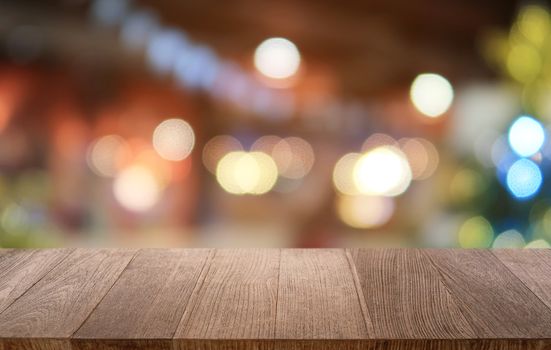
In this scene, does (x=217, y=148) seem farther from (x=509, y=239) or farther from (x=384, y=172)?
(x=509, y=239)

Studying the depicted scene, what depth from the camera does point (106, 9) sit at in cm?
438

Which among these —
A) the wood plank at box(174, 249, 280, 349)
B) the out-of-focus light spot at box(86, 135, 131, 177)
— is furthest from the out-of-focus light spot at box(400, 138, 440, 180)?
the wood plank at box(174, 249, 280, 349)

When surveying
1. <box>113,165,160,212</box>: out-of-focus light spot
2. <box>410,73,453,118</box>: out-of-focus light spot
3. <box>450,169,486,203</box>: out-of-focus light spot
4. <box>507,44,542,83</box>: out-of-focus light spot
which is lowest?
<box>113,165,160,212</box>: out-of-focus light spot

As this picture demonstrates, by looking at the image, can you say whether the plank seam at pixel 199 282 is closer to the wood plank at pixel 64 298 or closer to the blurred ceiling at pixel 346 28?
the wood plank at pixel 64 298

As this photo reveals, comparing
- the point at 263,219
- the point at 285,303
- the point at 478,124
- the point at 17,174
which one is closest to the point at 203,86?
the point at 263,219

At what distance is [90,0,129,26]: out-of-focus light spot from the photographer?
14.4 ft

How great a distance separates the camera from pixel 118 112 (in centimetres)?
455

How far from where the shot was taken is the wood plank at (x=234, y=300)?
2.56 feet

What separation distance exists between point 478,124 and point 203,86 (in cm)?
163

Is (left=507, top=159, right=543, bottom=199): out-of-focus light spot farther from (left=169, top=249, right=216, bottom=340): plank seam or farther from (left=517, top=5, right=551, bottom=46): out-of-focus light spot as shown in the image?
(left=169, top=249, right=216, bottom=340): plank seam

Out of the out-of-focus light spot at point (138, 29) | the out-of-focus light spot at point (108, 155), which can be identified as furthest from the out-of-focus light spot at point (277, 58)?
the out-of-focus light spot at point (108, 155)

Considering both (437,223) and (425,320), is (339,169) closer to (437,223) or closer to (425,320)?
(437,223)

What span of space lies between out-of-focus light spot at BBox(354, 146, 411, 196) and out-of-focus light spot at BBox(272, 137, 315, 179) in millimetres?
292

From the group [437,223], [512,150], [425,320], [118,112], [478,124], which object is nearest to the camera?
[425,320]
